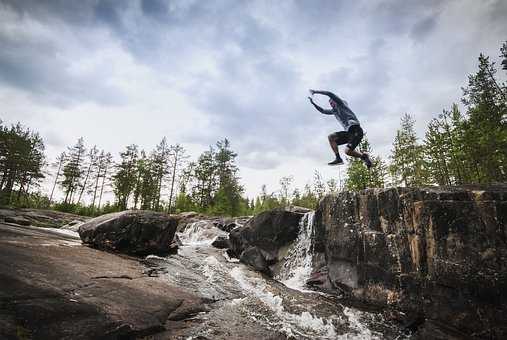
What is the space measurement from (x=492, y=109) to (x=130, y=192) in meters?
48.9

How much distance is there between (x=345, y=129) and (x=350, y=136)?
0.91 ft

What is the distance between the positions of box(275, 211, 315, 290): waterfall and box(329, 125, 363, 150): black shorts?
518cm

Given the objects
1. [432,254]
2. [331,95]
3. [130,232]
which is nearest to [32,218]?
[130,232]

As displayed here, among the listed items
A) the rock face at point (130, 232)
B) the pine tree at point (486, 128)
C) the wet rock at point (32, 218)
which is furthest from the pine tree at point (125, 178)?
the pine tree at point (486, 128)

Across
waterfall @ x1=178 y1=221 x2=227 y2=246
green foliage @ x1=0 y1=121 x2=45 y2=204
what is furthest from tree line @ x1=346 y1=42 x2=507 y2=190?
green foliage @ x1=0 y1=121 x2=45 y2=204

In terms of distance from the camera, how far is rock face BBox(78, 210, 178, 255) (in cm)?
1125

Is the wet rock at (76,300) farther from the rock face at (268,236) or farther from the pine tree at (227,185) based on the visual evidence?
the pine tree at (227,185)

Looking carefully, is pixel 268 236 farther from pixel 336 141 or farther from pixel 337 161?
pixel 336 141

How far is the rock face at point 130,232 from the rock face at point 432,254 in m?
8.69

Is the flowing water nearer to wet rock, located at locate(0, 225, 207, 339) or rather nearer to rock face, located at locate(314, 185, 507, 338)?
wet rock, located at locate(0, 225, 207, 339)

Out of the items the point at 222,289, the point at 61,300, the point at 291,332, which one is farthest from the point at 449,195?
the point at 61,300

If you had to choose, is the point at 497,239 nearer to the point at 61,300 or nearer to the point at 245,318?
the point at 245,318

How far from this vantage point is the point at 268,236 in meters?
13.1

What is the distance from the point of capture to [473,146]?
24.1 metres
